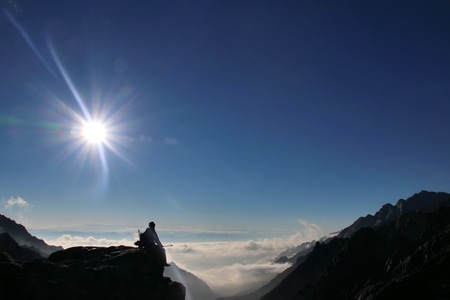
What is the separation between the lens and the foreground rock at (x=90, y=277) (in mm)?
46969

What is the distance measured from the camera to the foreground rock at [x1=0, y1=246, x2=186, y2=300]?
154 ft

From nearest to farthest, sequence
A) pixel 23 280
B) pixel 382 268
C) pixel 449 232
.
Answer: pixel 23 280, pixel 449 232, pixel 382 268

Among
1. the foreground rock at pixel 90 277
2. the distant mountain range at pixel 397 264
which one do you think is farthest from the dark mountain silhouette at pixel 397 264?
the foreground rock at pixel 90 277

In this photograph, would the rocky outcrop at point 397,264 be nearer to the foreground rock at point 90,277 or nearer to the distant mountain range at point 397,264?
the distant mountain range at point 397,264

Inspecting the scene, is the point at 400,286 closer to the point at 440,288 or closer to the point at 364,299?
→ the point at 440,288

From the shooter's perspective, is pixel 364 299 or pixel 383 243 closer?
pixel 364 299

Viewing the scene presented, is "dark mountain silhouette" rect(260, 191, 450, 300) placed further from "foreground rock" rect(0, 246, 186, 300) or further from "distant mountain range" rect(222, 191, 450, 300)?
"foreground rock" rect(0, 246, 186, 300)

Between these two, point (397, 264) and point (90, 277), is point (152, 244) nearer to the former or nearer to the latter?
point (90, 277)

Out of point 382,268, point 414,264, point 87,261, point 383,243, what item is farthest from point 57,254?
point 383,243

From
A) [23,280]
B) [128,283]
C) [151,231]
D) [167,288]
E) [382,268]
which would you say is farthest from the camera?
[382,268]

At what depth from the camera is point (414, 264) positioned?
97625 mm

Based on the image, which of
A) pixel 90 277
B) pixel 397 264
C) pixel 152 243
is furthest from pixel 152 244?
pixel 397 264

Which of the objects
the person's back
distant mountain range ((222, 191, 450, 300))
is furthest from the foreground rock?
distant mountain range ((222, 191, 450, 300))

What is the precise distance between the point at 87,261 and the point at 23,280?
13380 millimetres
